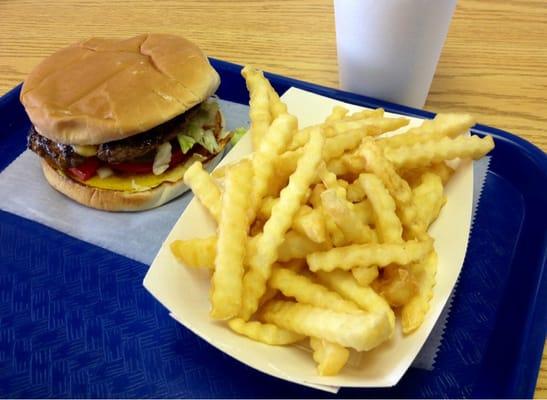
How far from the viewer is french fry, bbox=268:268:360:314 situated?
1.07 metres

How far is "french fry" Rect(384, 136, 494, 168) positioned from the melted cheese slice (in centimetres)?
77

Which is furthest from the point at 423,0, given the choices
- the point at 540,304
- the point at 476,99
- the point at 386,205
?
the point at 540,304

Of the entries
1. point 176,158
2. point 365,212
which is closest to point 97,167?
point 176,158

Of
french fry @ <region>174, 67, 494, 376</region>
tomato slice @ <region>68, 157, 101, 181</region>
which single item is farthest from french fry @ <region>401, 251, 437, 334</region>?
tomato slice @ <region>68, 157, 101, 181</region>

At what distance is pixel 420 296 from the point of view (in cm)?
117

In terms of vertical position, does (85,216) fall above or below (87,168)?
below

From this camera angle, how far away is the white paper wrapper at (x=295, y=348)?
1099mm

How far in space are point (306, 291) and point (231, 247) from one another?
18 cm

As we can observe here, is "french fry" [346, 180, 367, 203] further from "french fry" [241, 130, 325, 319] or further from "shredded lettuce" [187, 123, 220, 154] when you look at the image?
"shredded lettuce" [187, 123, 220, 154]

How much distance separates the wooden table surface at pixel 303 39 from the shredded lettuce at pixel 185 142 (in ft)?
2.17

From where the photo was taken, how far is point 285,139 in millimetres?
1265

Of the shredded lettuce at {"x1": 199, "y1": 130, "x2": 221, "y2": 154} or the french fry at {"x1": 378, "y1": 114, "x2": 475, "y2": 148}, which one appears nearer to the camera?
the french fry at {"x1": 378, "y1": 114, "x2": 475, "y2": 148}

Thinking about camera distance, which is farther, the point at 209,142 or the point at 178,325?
the point at 209,142

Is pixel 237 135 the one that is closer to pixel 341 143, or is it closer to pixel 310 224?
pixel 341 143
